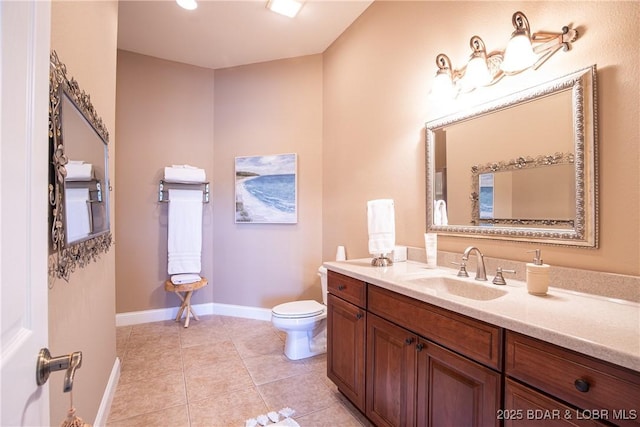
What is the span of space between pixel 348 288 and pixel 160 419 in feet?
4.48

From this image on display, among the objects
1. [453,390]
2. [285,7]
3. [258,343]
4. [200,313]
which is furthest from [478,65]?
[200,313]

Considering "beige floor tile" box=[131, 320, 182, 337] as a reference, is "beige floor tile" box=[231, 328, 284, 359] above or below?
below

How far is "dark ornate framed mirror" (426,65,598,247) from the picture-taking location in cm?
120

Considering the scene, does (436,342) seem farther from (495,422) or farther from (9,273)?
(9,273)

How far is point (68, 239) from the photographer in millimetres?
1026

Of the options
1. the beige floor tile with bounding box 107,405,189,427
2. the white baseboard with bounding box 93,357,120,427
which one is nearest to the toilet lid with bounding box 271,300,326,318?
the beige floor tile with bounding box 107,405,189,427

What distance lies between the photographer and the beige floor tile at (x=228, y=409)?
66.7 inches

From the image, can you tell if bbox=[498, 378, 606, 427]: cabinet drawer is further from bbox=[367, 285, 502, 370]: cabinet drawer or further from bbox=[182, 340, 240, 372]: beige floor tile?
bbox=[182, 340, 240, 372]: beige floor tile

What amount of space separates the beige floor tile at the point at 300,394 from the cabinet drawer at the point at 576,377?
1.32m

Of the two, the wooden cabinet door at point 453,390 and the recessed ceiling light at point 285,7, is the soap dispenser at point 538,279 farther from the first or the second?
the recessed ceiling light at point 285,7

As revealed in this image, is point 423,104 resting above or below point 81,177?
above

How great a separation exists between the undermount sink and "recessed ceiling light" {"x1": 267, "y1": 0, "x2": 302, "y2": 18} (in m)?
2.41

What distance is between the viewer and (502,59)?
1475 mm

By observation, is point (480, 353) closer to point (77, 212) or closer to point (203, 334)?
point (77, 212)
